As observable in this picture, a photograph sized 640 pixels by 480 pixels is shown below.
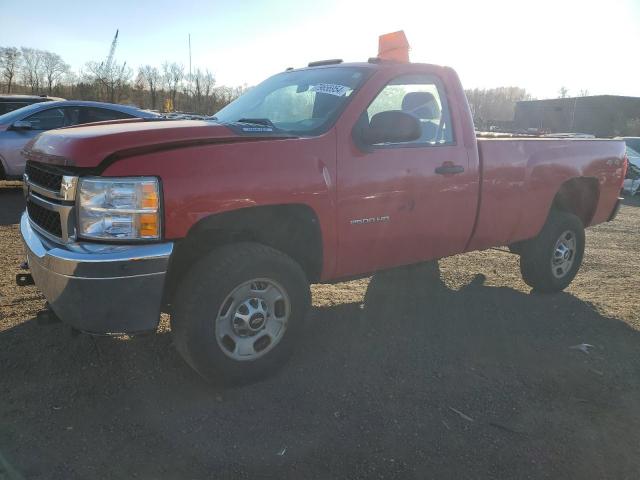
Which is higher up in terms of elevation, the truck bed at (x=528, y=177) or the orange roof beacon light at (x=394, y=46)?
the orange roof beacon light at (x=394, y=46)

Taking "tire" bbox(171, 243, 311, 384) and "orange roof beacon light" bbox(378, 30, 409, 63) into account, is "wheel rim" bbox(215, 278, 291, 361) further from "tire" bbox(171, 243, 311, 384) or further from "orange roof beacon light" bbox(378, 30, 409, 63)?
"orange roof beacon light" bbox(378, 30, 409, 63)

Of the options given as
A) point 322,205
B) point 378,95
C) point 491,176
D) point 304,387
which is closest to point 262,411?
point 304,387

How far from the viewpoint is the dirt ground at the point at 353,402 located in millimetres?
2545

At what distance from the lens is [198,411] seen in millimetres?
2945

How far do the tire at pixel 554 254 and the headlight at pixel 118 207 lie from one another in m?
3.93

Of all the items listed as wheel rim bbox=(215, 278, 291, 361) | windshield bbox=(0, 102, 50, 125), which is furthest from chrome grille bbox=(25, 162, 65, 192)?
windshield bbox=(0, 102, 50, 125)

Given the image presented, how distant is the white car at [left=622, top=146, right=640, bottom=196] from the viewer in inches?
566

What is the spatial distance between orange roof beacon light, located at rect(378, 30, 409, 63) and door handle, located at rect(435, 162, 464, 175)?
989 mm

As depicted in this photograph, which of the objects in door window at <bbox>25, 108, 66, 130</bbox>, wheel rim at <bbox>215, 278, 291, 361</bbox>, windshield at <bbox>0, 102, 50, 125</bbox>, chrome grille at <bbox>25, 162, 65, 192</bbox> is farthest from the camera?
door window at <bbox>25, 108, 66, 130</bbox>

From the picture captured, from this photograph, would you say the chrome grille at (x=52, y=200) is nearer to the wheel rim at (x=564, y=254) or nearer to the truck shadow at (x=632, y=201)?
the wheel rim at (x=564, y=254)

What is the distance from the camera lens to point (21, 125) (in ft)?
30.1

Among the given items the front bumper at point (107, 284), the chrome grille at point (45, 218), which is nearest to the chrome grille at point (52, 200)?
the chrome grille at point (45, 218)

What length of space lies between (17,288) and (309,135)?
10.7ft

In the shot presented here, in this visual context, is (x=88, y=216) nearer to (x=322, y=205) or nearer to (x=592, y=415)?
(x=322, y=205)
